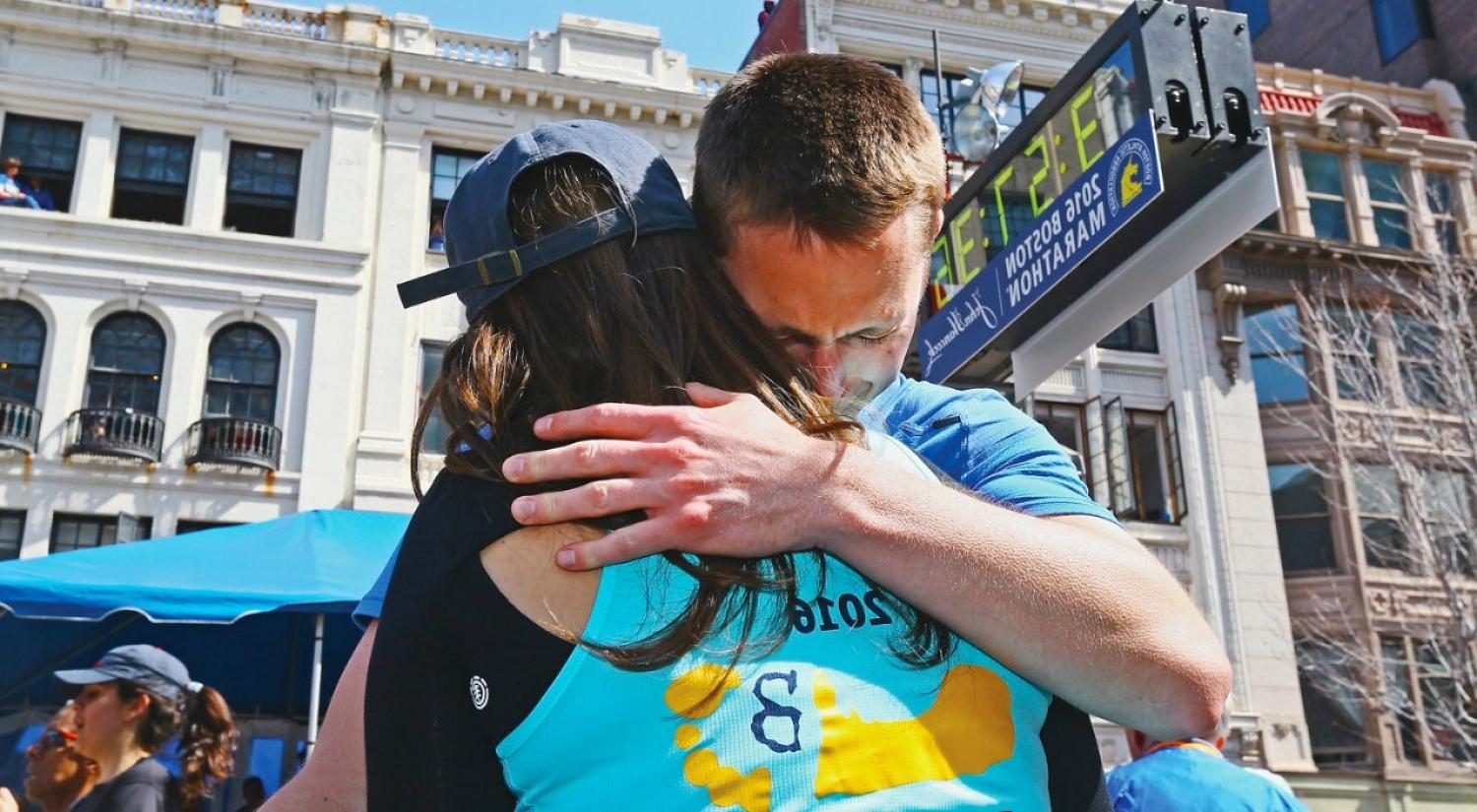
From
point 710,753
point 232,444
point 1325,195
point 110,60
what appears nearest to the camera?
point 710,753

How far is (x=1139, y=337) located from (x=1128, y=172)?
19276 millimetres

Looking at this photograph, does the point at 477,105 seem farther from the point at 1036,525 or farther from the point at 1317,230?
the point at 1036,525

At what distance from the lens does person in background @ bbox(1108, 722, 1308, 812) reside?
3867 mm

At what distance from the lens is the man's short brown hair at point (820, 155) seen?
4.42ft

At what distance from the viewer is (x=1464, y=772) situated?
67.3ft

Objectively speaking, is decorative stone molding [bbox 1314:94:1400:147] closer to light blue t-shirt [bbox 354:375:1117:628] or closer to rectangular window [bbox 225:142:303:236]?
rectangular window [bbox 225:142:303:236]

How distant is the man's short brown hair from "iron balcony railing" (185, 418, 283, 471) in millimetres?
17736

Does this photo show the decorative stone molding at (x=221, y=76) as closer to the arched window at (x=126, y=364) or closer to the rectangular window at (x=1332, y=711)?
the arched window at (x=126, y=364)

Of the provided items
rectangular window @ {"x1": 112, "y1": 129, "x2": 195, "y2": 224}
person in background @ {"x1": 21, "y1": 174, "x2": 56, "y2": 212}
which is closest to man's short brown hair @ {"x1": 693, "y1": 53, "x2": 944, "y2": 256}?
person in background @ {"x1": 21, "y1": 174, "x2": 56, "y2": 212}

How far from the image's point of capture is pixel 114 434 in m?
17.5

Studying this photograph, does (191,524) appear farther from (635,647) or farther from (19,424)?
(635,647)

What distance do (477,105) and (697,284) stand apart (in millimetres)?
20695

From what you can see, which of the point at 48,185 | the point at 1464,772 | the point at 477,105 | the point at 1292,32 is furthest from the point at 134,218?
the point at 1292,32

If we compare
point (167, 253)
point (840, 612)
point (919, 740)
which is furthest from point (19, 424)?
point (919, 740)
